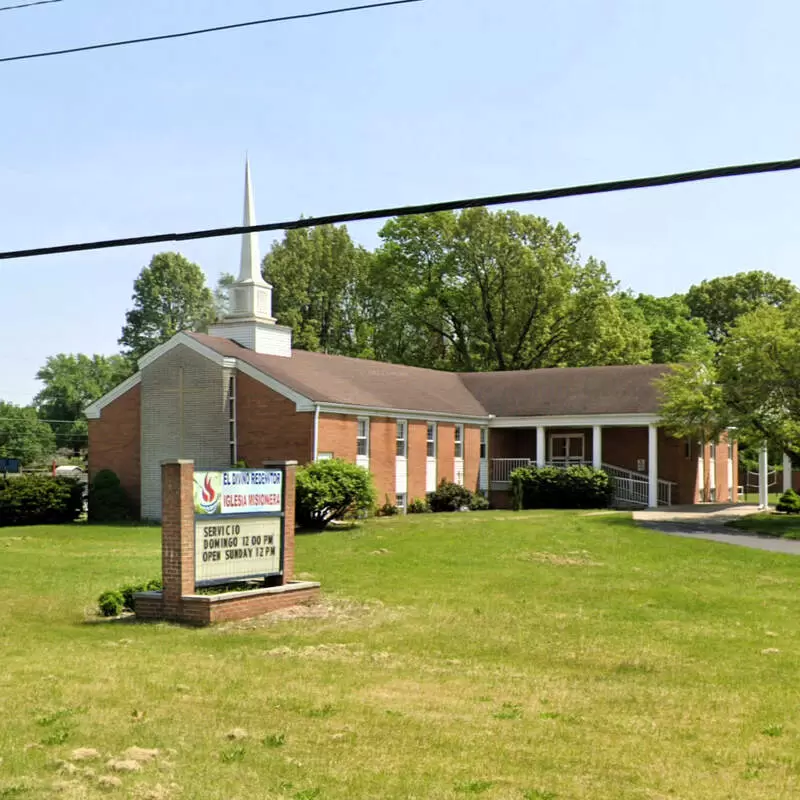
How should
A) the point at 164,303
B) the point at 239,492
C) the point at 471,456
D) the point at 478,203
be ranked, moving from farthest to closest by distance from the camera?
the point at 164,303
the point at 471,456
the point at 239,492
the point at 478,203

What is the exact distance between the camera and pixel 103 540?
3131cm

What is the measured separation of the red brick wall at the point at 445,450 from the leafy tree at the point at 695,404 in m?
9.04

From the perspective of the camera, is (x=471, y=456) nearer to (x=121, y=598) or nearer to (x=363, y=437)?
(x=363, y=437)

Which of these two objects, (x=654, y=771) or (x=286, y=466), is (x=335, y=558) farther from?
(x=654, y=771)

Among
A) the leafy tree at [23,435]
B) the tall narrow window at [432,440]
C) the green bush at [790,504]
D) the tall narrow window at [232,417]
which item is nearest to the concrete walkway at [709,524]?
the green bush at [790,504]

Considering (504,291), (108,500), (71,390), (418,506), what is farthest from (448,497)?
(71,390)

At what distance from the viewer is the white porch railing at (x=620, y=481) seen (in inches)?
1745

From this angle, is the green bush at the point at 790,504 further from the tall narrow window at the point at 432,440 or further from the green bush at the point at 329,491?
the green bush at the point at 329,491

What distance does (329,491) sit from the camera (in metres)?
32.2

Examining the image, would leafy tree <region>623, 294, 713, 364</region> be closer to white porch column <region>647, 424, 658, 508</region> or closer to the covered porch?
the covered porch

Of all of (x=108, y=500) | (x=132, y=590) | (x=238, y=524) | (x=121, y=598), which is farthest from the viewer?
(x=108, y=500)

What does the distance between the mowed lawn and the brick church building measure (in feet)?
54.2

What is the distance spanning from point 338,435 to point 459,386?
14.5m

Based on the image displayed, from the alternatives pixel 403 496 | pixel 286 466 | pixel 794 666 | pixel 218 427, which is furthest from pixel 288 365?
pixel 794 666
